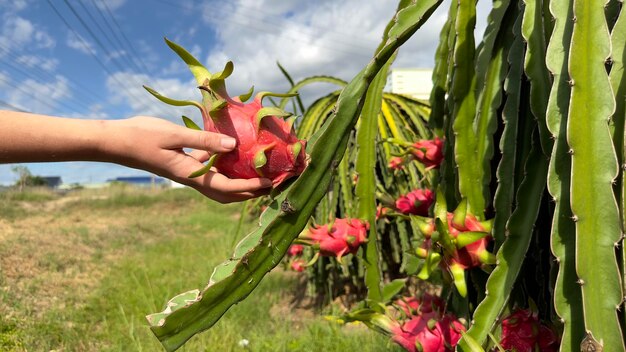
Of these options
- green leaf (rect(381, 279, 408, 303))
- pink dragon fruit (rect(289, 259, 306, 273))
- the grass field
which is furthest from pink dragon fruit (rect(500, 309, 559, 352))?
pink dragon fruit (rect(289, 259, 306, 273))

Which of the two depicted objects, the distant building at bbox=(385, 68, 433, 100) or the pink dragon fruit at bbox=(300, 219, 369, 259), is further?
the distant building at bbox=(385, 68, 433, 100)

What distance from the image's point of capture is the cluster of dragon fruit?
29.7 inches

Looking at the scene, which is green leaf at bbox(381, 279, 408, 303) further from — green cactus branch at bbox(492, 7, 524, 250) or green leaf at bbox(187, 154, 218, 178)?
green leaf at bbox(187, 154, 218, 178)

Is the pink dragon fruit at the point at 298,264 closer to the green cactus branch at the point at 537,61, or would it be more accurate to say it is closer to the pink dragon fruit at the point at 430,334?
the pink dragon fruit at the point at 430,334

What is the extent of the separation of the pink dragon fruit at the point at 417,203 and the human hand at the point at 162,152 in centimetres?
58

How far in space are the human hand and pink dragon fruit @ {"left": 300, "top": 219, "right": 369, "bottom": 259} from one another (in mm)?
372

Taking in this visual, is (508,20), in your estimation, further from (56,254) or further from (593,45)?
(56,254)

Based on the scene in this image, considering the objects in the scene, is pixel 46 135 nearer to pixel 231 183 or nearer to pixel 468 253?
pixel 231 183

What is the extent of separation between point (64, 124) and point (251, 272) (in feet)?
1.10

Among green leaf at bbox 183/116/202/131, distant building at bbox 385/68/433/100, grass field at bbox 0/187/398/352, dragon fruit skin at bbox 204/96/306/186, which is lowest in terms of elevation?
grass field at bbox 0/187/398/352

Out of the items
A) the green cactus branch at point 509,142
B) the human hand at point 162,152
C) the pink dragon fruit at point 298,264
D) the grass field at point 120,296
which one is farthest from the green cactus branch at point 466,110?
the pink dragon fruit at point 298,264

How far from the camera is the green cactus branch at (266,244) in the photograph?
0.53 metres

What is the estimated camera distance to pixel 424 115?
7.80 ft

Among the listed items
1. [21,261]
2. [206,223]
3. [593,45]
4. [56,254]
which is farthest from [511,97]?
[206,223]
